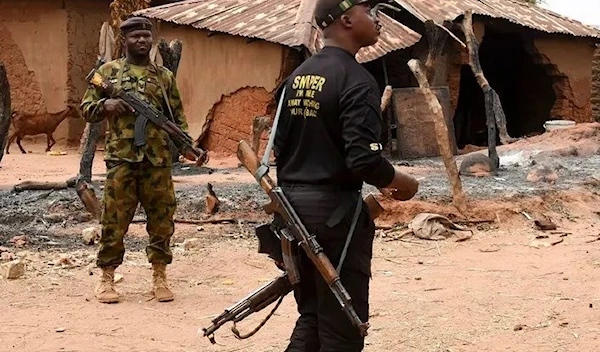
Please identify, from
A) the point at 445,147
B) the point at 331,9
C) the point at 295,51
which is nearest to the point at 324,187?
the point at 331,9

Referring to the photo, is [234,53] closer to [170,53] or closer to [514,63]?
[170,53]

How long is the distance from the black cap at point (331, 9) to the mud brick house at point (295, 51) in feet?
28.8

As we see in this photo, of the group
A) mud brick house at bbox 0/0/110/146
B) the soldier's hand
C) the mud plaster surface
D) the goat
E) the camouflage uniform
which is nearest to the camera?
the soldier's hand

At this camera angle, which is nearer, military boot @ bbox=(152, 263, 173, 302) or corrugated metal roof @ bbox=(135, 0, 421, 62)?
military boot @ bbox=(152, 263, 173, 302)

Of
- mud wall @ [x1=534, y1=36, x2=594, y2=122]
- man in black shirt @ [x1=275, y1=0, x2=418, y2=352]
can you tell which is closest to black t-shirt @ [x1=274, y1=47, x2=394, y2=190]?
man in black shirt @ [x1=275, y1=0, x2=418, y2=352]

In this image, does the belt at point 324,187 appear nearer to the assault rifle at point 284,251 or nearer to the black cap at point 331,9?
the assault rifle at point 284,251

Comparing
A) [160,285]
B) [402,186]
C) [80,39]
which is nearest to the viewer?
[402,186]

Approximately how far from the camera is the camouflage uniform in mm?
5410

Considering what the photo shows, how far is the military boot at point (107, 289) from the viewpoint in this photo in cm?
555

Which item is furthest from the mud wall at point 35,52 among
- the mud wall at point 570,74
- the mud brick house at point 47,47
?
the mud wall at point 570,74

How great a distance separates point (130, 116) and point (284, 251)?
240cm

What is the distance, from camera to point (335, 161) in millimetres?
3213

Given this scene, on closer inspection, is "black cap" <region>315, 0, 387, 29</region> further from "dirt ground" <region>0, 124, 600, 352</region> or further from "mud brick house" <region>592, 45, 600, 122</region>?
"mud brick house" <region>592, 45, 600, 122</region>

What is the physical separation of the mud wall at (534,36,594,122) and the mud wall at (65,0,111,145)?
8259 millimetres
